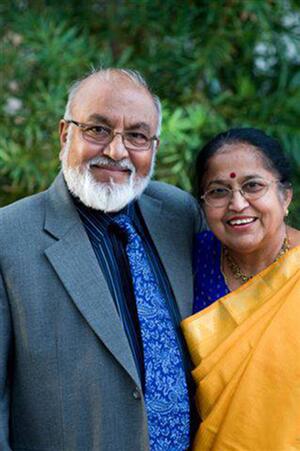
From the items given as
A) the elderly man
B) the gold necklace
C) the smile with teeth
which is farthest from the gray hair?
the gold necklace

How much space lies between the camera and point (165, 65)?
16.4 ft

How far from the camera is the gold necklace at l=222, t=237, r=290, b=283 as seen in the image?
2648 millimetres

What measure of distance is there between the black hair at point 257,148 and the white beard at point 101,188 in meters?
0.28

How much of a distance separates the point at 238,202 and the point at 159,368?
623mm

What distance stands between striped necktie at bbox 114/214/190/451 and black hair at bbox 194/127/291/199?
0.39 m

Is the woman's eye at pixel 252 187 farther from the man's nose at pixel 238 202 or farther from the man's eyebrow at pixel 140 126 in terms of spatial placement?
the man's eyebrow at pixel 140 126

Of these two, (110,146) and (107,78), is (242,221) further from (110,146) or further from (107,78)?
(107,78)

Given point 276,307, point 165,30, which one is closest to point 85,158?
point 276,307

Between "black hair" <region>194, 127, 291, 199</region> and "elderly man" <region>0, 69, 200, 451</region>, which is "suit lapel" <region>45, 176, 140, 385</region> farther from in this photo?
"black hair" <region>194, 127, 291, 199</region>

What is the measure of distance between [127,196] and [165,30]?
114 inches

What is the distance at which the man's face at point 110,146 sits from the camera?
244cm

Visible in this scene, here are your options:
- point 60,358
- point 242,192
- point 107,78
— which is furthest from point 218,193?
point 60,358

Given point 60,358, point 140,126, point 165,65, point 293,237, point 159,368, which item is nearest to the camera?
point 60,358

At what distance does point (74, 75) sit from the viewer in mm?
4754
